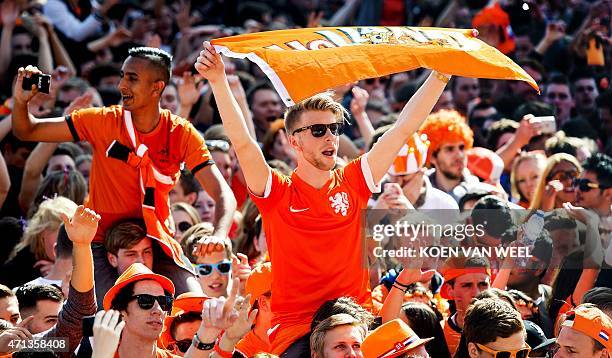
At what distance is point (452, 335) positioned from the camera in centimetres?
841

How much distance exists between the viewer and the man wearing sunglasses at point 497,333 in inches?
285

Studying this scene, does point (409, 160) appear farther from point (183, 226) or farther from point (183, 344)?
point (183, 344)

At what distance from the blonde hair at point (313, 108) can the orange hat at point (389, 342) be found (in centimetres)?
123

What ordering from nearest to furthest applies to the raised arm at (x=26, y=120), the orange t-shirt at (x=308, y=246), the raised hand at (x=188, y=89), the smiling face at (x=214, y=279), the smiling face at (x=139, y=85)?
1. the orange t-shirt at (x=308, y=246)
2. the raised arm at (x=26, y=120)
3. the smiling face at (x=139, y=85)
4. the smiling face at (x=214, y=279)
5. the raised hand at (x=188, y=89)

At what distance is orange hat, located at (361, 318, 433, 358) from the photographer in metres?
6.88

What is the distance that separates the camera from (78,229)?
712 centimetres

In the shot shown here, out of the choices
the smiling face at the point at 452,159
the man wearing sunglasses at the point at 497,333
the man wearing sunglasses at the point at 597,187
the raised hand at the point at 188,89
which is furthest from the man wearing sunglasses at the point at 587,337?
the raised hand at the point at 188,89

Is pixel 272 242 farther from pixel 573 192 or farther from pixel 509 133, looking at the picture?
pixel 509 133

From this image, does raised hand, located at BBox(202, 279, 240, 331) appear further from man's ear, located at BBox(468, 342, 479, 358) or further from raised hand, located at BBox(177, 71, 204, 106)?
raised hand, located at BBox(177, 71, 204, 106)

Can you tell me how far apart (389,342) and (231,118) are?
4.81 ft

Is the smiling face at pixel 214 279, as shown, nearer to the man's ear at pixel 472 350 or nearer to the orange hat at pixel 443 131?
the man's ear at pixel 472 350

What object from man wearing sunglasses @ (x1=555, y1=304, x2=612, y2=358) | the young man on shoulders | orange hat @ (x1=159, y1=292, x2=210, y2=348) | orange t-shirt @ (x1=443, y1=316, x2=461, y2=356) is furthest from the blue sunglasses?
man wearing sunglasses @ (x1=555, y1=304, x2=612, y2=358)

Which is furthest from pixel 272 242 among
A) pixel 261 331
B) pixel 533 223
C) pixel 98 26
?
pixel 98 26

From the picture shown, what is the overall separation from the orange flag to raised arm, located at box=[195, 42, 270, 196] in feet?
0.29
